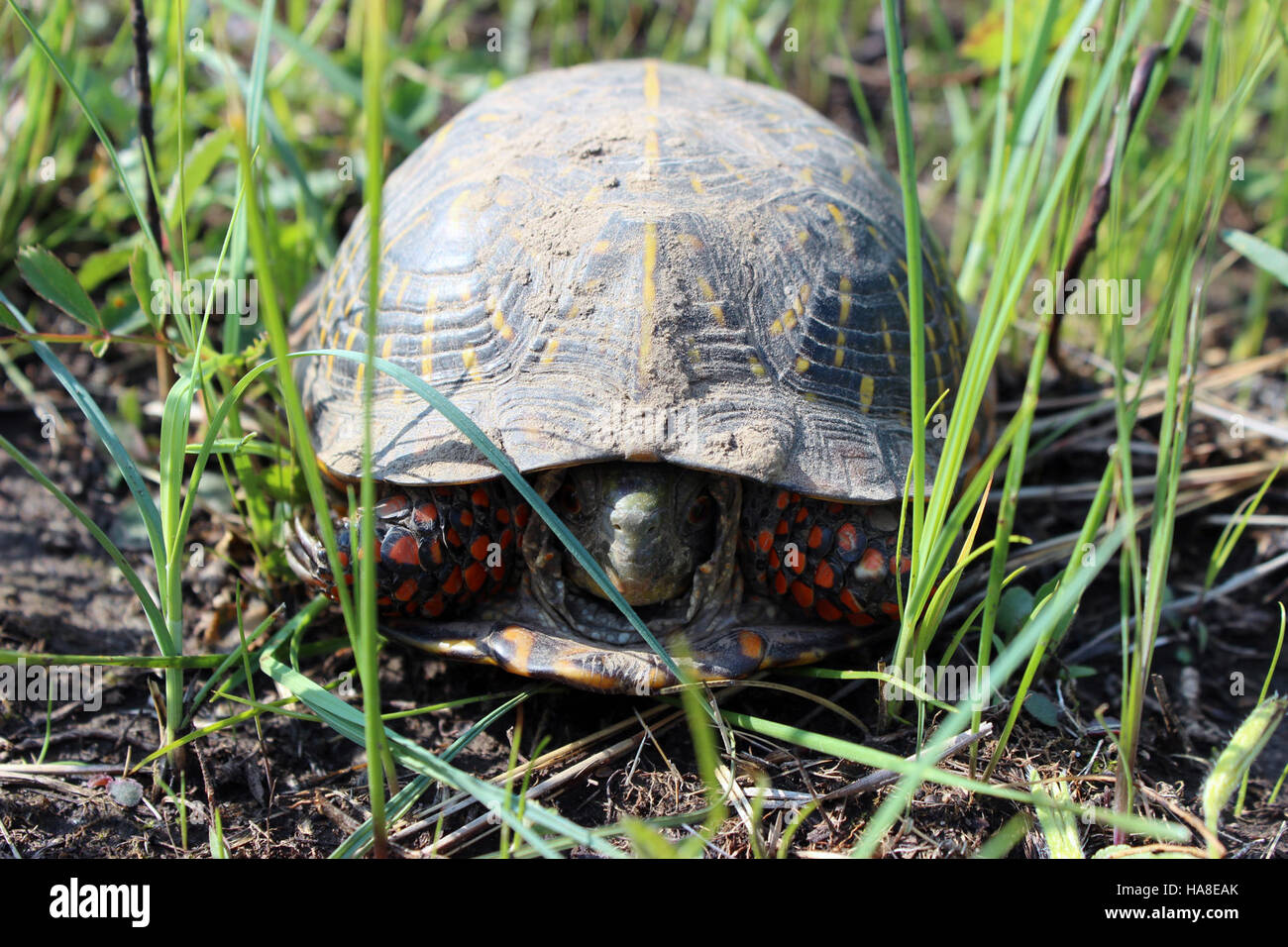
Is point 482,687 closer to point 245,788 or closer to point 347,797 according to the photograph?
point 347,797

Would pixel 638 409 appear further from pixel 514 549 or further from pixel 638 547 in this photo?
pixel 514 549

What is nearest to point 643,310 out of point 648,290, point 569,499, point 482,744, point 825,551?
point 648,290

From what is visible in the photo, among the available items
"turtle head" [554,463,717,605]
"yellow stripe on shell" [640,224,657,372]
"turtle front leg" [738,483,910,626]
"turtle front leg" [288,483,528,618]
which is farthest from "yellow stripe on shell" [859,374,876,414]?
"turtle front leg" [288,483,528,618]

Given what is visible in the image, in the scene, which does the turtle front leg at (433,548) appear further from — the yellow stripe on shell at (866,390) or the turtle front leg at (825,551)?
the yellow stripe on shell at (866,390)

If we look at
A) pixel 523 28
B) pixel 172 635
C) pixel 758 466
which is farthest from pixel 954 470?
pixel 523 28

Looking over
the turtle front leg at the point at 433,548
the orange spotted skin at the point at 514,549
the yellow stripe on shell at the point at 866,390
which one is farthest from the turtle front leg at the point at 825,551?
the turtle front leg at the point at 433,548

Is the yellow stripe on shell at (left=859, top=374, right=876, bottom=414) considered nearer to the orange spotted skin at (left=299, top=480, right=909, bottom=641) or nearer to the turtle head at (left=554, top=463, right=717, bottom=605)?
the orange spotted skin at (left=299, top=480, right=909, bottom=641)
